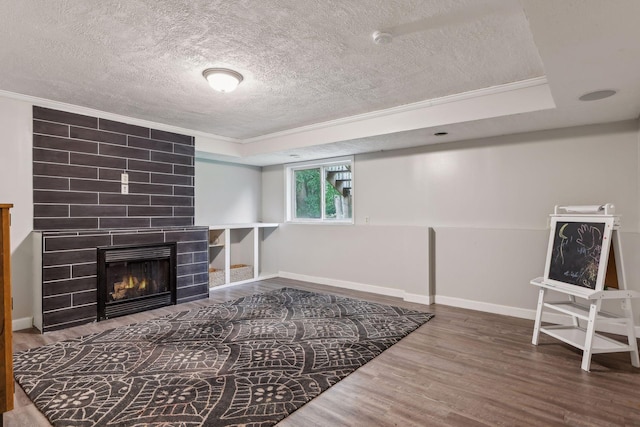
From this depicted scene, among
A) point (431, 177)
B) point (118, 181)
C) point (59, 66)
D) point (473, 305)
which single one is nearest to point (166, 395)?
point (59, 66)

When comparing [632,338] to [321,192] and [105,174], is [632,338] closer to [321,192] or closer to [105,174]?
[321,192]

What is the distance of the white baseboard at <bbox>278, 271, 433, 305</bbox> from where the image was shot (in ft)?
14.7

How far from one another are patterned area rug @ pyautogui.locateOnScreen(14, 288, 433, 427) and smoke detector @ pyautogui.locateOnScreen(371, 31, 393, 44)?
7.77ft

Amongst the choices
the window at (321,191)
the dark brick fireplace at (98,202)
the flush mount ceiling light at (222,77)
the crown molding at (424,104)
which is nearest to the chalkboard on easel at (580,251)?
the crown molding at (424,104)

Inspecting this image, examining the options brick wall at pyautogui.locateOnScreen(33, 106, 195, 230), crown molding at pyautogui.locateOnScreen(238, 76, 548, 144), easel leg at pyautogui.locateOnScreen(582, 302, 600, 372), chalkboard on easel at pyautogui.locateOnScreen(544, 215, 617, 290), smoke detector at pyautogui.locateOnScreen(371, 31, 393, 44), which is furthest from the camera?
brick wall at pyautogui.locateOnScreen(33, 106, 195, 230)

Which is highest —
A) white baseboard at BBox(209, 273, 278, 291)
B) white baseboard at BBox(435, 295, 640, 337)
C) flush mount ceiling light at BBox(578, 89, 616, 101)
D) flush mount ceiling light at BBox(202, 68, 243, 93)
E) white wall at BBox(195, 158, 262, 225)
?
flush mount ceiling light at BBox(202, 68, 243, 93)

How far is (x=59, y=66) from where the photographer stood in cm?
272

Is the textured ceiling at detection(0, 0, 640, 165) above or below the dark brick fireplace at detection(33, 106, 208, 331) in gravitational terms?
above

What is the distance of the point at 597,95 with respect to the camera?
8.63 ft

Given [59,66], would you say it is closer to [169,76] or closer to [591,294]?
[169,76]

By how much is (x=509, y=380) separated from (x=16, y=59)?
172 inches

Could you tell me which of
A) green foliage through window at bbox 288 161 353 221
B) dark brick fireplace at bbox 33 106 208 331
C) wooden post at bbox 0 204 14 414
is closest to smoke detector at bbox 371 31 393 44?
wooden post at bbox 0 204 14 414

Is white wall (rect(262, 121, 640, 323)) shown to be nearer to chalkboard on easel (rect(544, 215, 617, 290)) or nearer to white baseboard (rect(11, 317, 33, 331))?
chalkboard on easel (rect(544, 215, 617, 290))

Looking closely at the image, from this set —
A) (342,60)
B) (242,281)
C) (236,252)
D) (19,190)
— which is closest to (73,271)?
(19,190)
